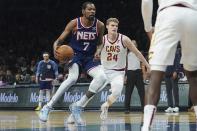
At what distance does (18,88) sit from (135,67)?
6.26 meters

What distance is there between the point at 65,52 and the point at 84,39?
746 millimetres

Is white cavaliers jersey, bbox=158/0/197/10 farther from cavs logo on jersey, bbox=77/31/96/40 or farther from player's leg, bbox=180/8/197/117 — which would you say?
cavs logo on jersey, bbox=77/31/96/40

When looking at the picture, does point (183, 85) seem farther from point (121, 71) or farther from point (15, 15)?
point (15, 15)

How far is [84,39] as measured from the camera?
9.73m

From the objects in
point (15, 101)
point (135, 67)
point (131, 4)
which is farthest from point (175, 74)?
point (131, 4)

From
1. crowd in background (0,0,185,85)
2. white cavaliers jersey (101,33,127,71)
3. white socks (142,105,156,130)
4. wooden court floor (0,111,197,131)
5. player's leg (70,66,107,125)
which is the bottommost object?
wooden court floor (0,111,197,131)

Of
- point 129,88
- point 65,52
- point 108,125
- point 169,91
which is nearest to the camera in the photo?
point 108,125

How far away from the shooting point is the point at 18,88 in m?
19.6

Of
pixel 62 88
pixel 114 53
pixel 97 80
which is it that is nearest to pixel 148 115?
pixel 62 88

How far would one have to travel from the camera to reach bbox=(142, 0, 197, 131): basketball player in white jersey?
489cm

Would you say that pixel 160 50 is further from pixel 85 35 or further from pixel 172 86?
pixel 172 86

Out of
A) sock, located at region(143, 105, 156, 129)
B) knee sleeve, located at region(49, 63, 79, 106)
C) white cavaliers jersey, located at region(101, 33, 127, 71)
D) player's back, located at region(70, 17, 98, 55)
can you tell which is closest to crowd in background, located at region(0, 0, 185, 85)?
white cavaliers jersey, located at region(101, 33, 127, 71)

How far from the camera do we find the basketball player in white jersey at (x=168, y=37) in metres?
4.89

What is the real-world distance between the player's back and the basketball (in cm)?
55
